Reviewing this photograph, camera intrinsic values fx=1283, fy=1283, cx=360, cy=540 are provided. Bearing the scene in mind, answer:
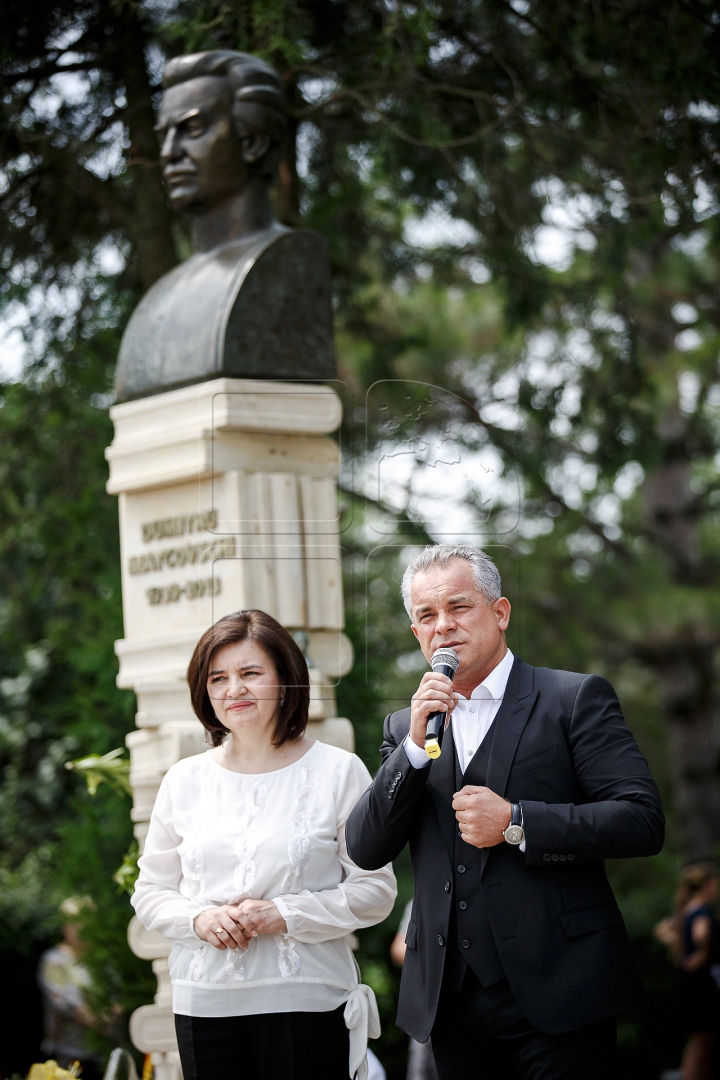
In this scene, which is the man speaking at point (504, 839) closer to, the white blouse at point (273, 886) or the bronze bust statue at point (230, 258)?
the white blouse at point (273, 886)

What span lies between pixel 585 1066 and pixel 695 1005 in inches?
176

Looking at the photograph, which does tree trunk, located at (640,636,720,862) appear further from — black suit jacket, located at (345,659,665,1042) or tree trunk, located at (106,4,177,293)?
black suit jacket, located at (345,659,665,1042)

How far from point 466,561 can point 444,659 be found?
241 millimetres

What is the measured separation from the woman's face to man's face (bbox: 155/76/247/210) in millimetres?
2355

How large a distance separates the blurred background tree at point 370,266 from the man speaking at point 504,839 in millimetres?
623

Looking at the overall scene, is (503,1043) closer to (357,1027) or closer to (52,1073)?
(357,1027)

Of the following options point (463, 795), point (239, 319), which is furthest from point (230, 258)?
point (463, 795)

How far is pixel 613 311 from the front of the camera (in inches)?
334

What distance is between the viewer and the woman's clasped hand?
288cm

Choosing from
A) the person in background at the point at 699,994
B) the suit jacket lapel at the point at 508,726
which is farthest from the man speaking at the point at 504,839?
the person in background at the point at 699,994

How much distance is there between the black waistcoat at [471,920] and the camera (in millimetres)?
2525

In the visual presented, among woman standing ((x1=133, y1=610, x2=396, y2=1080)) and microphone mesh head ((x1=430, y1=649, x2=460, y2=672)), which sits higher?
microphone mesh head ((x1=430, y1=649, x2=460, y2=672))

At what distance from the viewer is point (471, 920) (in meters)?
2.56

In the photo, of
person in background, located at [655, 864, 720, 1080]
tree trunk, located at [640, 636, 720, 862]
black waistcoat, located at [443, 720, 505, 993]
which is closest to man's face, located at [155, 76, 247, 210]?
black waistcoat, located at [443, 720, 505, 993]
